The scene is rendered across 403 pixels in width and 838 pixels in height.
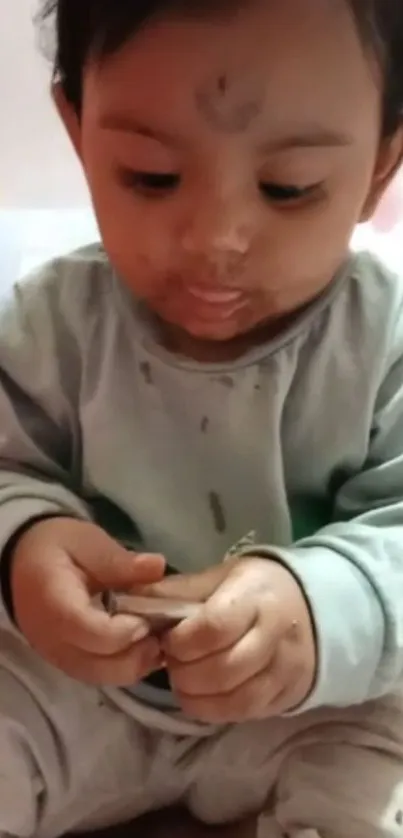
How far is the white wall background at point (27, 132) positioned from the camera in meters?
1.12

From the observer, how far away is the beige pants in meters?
0.65

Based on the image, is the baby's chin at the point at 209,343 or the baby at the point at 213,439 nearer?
the baby at the point at 213,439

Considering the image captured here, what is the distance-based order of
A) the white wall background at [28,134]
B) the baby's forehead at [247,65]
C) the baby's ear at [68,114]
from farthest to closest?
1. the white wall background at [28,134]
2. the baby's ear at [68,114]
3. the baby's forehead at [247,65]

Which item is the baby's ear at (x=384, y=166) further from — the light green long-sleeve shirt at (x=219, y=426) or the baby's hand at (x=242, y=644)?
the baby's hand at (x=242, y=644)

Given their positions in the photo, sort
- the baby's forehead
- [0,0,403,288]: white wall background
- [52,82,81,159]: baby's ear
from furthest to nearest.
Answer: [0,0,403,288]: white wall background
[52,82,81,159]: baby's ear
the baby's forehead

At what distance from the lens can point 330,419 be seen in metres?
0.68

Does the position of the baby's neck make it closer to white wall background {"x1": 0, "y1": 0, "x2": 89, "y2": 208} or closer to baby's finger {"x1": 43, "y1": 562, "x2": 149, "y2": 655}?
baby's finger {"x1": 43, "y1": 562, "x2": 149, "y2": 655}

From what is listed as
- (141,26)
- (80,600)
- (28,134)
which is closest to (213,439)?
(80,600)

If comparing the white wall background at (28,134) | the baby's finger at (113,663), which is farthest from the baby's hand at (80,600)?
the white wall background at (28,134)

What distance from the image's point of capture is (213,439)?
0.68 m

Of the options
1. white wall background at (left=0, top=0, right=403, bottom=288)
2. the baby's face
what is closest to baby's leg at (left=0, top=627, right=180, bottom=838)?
the baby's face

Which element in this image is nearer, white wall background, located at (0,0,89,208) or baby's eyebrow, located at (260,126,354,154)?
baby's eyebrow, located at (260,126,354,154)

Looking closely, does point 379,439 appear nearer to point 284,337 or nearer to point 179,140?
point 284,337

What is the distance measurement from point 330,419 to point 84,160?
173 mm
